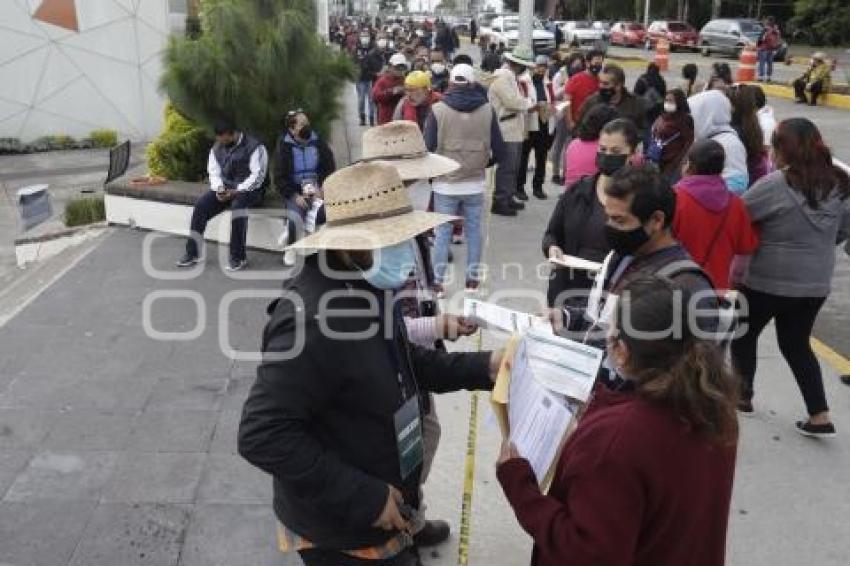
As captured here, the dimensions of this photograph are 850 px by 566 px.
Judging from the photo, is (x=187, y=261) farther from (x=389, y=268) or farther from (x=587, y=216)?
(x=389, y=268)

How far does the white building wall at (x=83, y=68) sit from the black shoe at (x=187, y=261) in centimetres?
1015

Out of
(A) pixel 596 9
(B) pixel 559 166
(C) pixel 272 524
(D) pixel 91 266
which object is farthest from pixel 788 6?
(C) pixel 272 524

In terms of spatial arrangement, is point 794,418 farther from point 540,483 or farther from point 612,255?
point 540,483

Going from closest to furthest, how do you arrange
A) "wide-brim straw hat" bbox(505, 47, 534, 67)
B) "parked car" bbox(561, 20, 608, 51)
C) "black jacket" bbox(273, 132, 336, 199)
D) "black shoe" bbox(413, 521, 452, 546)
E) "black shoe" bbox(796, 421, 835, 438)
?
1. "black shoe" bbox(413, 521, 452, 546)
2. "black shoe" bbox(796, 421, 835, 438)
3. "black jacket" bbox(273, 132, 336, 199)
4. "wide-brim straw hat" bbox(505, 47, 534, 67)
5. "parked car" bbox(561, 20, 608, 51)

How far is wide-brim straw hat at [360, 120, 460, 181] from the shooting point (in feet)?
15.5

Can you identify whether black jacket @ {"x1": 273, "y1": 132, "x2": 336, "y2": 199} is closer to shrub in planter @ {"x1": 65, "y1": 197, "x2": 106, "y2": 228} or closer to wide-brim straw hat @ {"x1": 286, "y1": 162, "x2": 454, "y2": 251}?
shrub in planter @ {"x1": 65, "y1": 197, "x2": 106, "y2": 228}

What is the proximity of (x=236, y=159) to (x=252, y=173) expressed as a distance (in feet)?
0.70

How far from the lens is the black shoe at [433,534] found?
3.62 m

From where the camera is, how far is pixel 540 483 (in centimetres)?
213

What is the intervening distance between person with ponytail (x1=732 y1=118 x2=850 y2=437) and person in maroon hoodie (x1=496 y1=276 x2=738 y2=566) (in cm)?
236

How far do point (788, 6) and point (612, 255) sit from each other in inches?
1797

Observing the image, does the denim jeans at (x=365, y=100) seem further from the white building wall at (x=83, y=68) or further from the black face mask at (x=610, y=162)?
the black face mask at (x=610, y=162)

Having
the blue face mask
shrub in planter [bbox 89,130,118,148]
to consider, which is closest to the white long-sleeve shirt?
the blue face mask

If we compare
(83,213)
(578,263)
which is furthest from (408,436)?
(83,213)
